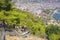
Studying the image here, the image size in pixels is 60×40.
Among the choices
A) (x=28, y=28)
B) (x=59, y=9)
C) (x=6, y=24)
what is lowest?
(x=59, y=9)

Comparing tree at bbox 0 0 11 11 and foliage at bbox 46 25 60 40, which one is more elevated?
tree at bbox 0 0 11 11

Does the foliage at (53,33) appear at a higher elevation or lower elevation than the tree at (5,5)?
lower

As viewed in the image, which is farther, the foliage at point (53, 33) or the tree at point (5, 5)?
the foliage at point (53, 33)

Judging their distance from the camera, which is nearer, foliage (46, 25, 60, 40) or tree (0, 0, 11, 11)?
tree (0, 0, 11, 11)

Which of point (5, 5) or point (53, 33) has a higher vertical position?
point (5, 5)

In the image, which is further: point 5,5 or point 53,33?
point 53,33

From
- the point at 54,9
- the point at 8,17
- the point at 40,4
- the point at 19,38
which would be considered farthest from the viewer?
the point at 40,4

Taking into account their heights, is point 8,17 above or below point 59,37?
above

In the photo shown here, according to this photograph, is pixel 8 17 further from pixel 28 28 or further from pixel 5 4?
pixel 28 28

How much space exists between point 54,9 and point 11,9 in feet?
116

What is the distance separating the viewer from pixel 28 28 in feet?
30.2

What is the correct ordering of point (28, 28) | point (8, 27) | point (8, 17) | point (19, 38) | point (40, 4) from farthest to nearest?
point (40, 4), point (28, 28), point (19, 38), point (8, 27), point (8, 17)

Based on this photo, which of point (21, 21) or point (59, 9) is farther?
point (59, 9)

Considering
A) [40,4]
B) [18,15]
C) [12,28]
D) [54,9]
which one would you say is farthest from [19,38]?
[40,4]
